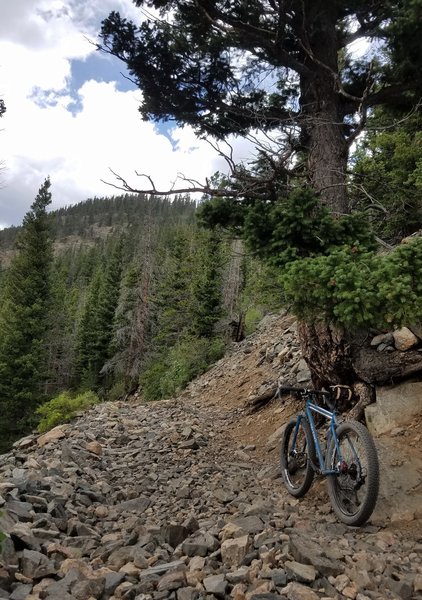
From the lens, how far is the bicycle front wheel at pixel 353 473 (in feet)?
12.2

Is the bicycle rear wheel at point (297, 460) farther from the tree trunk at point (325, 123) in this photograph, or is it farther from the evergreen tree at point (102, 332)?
the evergreen tree at point (102, 332)

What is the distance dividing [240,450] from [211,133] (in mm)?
5995

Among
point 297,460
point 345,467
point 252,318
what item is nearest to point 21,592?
point 345,467

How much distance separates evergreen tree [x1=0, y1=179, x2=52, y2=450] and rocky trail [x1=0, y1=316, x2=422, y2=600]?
1834 centimetres

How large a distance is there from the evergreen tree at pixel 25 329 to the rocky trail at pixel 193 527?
18.3 meters

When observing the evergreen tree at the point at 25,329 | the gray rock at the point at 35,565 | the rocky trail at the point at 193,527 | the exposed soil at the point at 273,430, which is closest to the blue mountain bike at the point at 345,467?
the rocky trail at the point at 193,527

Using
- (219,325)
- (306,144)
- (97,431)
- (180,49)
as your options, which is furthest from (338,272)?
(219,325)

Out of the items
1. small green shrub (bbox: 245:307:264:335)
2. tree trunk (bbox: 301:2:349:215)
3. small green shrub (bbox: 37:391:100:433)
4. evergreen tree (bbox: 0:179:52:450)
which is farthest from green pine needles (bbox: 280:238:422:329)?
evergreen tree (bbox: 0:179:52:450)

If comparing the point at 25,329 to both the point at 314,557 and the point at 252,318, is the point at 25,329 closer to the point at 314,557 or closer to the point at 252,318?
the point at 252,318

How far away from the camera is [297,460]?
540 centimetres

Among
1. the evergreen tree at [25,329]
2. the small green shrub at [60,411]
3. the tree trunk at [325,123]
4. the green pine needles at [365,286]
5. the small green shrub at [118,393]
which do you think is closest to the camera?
the green pine needles at [365,286]

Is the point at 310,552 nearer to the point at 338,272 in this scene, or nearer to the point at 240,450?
the point at 338,272

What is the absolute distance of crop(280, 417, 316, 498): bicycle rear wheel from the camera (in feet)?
15.6

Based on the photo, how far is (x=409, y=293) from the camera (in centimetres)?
398
